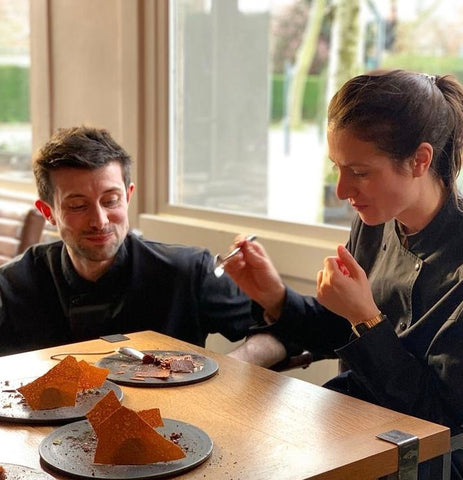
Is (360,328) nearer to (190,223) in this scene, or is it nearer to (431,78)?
(431,78)

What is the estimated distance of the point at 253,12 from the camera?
3213 mm

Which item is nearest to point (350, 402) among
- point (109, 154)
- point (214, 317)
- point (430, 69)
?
point (214, 317)

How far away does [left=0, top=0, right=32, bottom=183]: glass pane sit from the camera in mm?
4238

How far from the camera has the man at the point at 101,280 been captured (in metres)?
2.31

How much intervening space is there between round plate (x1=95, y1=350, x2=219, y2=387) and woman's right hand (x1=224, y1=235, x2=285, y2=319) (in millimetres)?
305

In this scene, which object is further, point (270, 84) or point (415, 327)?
point (270, 84)

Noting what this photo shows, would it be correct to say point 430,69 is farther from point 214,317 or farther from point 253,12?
point 214,317

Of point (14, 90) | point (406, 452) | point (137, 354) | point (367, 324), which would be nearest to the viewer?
point (406, 452)

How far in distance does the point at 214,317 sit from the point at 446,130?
0.81 m

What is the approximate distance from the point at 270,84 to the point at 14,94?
1.64m

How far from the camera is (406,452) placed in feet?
4.77

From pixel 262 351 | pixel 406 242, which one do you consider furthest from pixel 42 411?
pixel 406 242

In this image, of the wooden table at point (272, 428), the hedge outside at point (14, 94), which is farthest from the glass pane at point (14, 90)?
the wooden table at point (272, 428)

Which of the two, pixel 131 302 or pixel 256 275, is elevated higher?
pixel 256 275
